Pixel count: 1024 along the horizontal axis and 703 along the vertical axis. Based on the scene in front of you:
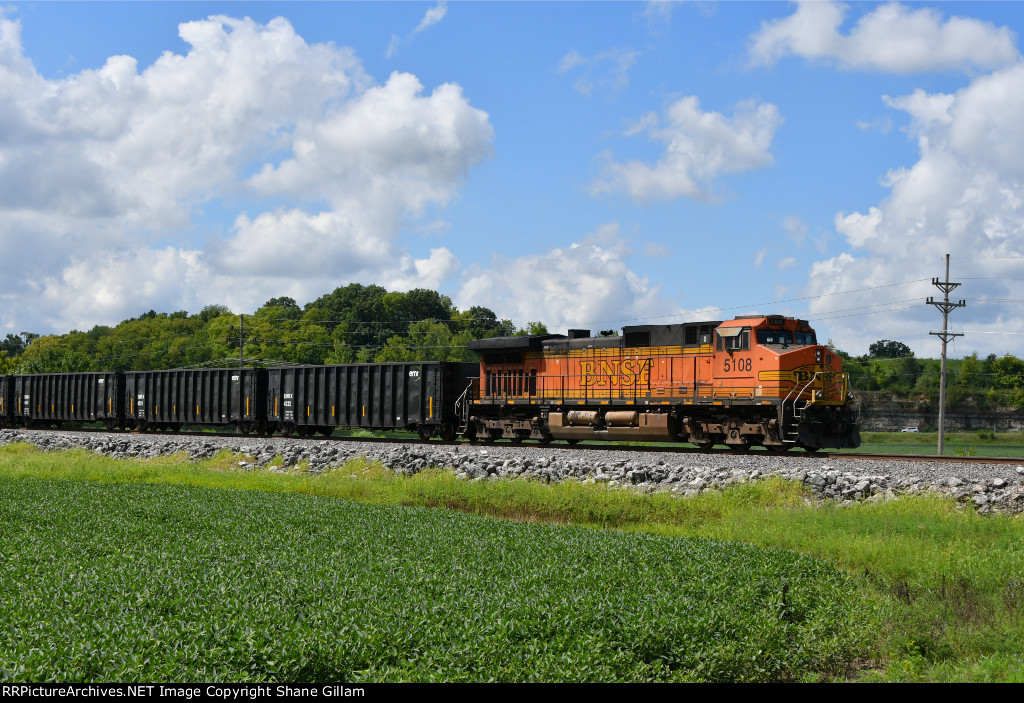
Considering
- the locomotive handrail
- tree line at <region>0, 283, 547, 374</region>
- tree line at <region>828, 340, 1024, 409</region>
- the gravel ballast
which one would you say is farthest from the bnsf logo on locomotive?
tree line at <region>828, 340, 1024, 409</region>

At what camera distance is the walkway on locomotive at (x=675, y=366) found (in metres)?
22.4

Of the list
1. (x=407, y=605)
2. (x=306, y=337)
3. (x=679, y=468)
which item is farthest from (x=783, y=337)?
(x=306, y=337)

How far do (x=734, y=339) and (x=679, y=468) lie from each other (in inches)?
255

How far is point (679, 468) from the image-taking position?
17953 millimetres

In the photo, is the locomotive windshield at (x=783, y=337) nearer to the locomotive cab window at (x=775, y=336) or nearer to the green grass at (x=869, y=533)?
the locomotive cab window at (x=775, y=336)

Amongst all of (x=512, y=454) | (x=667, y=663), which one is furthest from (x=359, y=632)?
(x=512, y=454)

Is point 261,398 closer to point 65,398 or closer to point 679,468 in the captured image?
point 65,398

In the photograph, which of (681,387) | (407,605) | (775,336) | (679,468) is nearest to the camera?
(407,605)

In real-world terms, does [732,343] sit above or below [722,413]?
above

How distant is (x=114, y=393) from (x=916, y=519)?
38.3 meters

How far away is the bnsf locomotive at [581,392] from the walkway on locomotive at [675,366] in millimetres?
35

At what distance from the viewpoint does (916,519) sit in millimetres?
13086

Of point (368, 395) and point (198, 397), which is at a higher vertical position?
point (368, 395)
